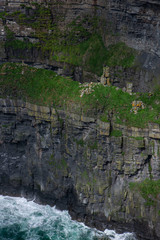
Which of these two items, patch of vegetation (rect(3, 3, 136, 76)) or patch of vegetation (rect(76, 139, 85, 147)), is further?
patch of vegetation (rect(3, 3, 136, 76))

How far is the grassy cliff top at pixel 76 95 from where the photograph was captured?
148 ft

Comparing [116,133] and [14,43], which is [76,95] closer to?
[116,133]

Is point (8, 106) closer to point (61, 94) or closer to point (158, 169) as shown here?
point (61, 94)

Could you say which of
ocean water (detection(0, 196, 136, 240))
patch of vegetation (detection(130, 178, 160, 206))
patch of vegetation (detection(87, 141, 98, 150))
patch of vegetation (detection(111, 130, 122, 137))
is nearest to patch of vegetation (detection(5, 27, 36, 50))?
patch of vegetation (detection(87, 141, 98, 150))

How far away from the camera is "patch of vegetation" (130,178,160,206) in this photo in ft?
147

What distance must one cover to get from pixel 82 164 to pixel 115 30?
55.8 feet

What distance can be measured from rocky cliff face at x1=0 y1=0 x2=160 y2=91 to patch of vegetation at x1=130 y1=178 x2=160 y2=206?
35.6 ft

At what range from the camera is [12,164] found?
5378cm

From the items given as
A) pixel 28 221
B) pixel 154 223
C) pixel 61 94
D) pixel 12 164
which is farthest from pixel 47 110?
pixel 154 223

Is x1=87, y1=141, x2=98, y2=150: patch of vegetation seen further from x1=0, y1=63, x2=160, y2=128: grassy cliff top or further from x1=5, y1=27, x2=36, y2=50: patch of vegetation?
x1=5, y1=27, x2=36, y2=50: patch of vegetation

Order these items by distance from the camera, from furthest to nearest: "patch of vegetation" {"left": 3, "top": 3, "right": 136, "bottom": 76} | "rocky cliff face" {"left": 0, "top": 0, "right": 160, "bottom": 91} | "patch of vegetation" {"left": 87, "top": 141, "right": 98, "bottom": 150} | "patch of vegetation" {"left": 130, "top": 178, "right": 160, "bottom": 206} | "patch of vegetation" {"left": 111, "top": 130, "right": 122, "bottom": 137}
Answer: "patch of vegetation" {"left": 3, "top": 3, "right": 136, "bottom": 76}
"patch of vegetation" {"left": 87, "top": 141, "right": 98, "bottom": 150}
"rocky cliff face" {"left": 0, "top": 0, "right": 160, "bottom": 91}
"patch of vegetation" {"left": 111, "top": 130, "right": 122, "bottom": 137}
"patch of vegetation" {"left": 130, "top": 178, "right": 160, "bottom": 206}

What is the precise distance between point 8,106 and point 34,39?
10254mm

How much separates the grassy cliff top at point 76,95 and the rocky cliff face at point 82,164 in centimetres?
95

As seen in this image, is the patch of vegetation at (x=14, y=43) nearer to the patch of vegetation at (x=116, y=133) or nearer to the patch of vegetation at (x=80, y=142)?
the patch of vegetation at (x=80, y=142)
